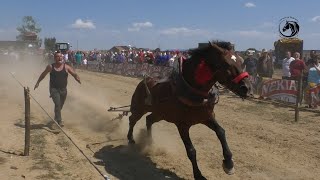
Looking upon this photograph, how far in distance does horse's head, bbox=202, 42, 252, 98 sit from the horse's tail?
7.95ft

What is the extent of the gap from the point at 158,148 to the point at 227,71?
9.95 ft

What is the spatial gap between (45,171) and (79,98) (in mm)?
9599

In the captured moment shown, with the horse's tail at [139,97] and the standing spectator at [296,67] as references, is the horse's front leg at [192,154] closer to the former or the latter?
the horse's tail at [139,97]

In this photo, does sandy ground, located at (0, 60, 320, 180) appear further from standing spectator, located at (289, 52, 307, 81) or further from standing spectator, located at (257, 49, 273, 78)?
standing spectator, located at (257, 49, 273, 78)

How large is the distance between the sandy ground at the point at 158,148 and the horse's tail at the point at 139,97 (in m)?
0.65

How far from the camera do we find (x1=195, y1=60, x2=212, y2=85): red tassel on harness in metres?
5.88

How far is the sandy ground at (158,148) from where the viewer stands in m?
6.74

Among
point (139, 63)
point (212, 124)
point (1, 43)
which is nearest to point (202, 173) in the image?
point (212, 124)

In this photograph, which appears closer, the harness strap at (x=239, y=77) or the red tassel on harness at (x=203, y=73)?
the harness strap at (x=239, y=77)

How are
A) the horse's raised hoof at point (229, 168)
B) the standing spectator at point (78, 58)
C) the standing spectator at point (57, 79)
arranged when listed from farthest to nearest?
1. the standing spectator at point (78, 58)
2. the standing spectator at point (57, 79)
3. the horse's raised hoof at point (229, 168)

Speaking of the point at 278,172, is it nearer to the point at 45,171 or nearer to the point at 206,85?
the point at 206,85

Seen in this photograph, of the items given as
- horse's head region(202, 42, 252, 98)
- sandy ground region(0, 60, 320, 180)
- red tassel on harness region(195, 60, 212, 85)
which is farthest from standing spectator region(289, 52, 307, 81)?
horse's head region(202, 42, 252, 98)

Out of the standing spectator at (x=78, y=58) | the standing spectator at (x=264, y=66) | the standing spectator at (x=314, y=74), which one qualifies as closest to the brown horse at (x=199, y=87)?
the standing spectator at (x=314, y=74)

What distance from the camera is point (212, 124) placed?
643cm
